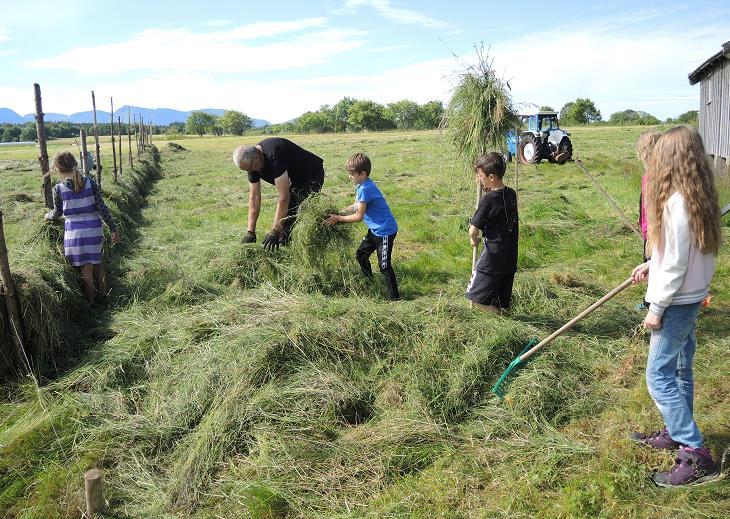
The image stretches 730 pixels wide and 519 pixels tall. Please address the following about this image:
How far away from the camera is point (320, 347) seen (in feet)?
13.5

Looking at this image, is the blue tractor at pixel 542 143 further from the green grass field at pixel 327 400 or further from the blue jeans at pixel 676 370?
the blue jeans at pixel 676 370

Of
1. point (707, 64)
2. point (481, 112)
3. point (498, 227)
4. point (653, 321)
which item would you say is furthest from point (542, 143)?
point (653, 321)

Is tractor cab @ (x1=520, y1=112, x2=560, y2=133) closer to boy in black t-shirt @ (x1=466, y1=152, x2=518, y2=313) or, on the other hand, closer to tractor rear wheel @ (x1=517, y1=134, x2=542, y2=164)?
tractor rear wheel @ (x1=517, y1=134, x2=542, y2=164)

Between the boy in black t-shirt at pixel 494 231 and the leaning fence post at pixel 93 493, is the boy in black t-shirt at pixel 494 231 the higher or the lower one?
the higher one

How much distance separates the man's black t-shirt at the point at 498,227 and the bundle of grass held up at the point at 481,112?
3.86 feet

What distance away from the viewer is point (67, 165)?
539cm

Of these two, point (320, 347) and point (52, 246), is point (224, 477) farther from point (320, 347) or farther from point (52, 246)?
point (52, 246)

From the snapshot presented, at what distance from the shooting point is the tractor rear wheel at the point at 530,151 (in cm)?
1716

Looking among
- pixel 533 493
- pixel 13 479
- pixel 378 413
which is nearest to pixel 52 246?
pixel 13 479

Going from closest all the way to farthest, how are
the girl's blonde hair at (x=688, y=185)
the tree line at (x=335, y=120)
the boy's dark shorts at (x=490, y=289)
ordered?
the girl's blonde hair at (x=688, y=185)
the boy's dark shorts at (x=490, y=289)
the tree line at (x=335, y=120)

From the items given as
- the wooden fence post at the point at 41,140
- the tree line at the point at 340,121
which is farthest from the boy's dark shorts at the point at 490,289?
the tree line at the point at 340,121

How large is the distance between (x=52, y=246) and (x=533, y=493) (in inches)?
218

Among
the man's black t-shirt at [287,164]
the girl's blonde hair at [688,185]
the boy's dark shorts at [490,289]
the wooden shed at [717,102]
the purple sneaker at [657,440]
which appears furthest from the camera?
the wooden shed at [717,102]

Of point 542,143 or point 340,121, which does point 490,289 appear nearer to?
point 542,143
